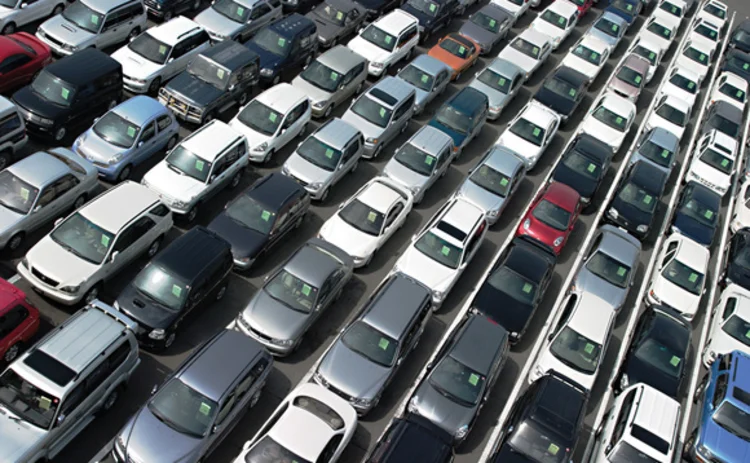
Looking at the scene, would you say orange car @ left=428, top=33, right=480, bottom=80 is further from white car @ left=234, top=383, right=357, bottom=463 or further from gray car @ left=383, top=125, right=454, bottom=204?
white car @ left=234, top=383, right=357, bottom=463

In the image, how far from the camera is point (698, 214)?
25.3 m

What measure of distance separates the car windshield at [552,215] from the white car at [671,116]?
28.9ft

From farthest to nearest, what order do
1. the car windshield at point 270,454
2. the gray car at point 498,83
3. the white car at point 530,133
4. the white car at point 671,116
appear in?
the white car at point 671,116, the gray car at point 498,83, the white car at point 530,133, the car windshield at point 270,454

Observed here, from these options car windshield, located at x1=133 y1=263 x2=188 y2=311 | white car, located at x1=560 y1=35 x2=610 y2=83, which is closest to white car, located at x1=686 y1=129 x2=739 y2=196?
white car, located at x1=560 y1=35 x2=610 y2=83

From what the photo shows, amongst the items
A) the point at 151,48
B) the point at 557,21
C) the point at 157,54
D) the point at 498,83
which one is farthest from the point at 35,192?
the point at 557,21

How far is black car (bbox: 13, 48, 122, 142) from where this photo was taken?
21.1m

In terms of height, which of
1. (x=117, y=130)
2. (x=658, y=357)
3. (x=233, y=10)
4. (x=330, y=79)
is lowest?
(x=658, y=357)

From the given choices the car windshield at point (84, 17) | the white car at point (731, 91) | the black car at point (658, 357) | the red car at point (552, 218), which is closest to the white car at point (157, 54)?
the car windshield at point (84, 17)

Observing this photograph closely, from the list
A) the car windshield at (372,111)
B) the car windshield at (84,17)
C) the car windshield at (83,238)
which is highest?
the car windshield at (84,17)

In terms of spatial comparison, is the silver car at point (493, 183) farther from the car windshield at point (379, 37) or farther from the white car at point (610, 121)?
the car windshield at point (379, 37)

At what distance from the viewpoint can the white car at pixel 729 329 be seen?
826 inches

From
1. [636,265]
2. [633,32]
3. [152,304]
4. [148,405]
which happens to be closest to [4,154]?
[152,304]

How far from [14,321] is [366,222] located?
30.6 feet

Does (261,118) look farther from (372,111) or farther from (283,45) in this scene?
(283,45)
